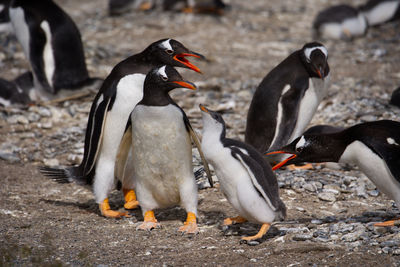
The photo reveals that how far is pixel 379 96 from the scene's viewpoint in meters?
8.00

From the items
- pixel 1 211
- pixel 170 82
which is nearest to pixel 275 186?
pixel 170 82

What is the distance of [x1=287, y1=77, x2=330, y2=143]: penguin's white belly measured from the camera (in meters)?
6.12

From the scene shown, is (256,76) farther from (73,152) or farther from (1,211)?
(1,211)

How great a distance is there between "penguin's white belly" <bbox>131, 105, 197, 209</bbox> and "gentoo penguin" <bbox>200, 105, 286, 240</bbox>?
11.9 inches

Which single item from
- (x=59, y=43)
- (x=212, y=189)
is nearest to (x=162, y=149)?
(x=212, y=189)

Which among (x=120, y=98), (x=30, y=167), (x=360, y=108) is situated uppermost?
(x=120, y=98)

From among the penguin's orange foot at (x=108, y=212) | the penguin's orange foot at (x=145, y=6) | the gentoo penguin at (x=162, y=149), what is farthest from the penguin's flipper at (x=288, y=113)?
the penguin's orange foot at (x=145, y=6)

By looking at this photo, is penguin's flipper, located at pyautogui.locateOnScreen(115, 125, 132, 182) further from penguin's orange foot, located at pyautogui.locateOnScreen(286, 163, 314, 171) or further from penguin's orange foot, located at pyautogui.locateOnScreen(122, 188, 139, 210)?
penguin's orange foot, located at pyautogui.locateOnScreen(286, 163, 314, 171)

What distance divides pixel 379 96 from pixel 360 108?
0.76 metres

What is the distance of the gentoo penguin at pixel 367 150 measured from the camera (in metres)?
4.14

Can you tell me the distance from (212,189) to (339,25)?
24.3 ft

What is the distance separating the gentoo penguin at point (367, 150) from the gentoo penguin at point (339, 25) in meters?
7.80

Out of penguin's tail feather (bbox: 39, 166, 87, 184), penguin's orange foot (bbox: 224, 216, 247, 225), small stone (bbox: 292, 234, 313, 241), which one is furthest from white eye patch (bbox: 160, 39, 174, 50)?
small stone (bbox: 292, 234, 313, 241)

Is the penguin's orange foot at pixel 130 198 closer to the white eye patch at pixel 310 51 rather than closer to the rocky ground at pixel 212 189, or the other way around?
the rocky ground at pixel 212 189
